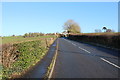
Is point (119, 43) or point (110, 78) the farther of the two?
point (119, 43)

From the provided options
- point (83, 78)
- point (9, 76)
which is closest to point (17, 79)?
point (9, 76)

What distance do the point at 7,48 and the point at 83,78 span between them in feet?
19.3

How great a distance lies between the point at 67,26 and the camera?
154 meters

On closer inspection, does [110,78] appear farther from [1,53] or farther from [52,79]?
[1,53]

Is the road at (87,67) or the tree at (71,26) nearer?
the road at (87,67)

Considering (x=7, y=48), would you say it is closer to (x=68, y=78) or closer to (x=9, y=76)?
(x=9, y=76)

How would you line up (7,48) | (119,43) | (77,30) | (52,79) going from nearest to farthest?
(52,79), (7,48), (119,43), (77,30)

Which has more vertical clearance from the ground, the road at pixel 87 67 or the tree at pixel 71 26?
the tree at pixel 71 26

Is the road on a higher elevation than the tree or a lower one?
lower

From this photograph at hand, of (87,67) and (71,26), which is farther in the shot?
(71,26)

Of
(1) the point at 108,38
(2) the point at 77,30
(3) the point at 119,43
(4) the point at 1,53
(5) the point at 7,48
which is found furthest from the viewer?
(2) the point at 77,30

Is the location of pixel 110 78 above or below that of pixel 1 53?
below

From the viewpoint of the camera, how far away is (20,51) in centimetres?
1886

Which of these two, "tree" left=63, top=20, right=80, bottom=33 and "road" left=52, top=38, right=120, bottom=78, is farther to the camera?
"tree" left=63, top=20, right=80, bottom=33
